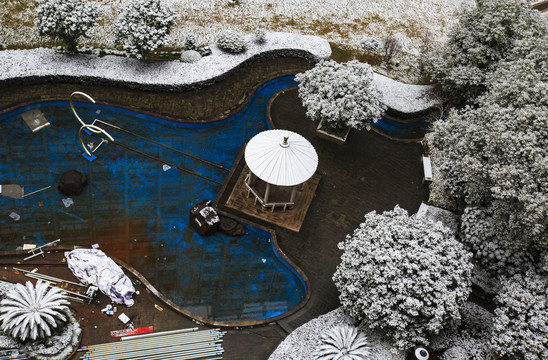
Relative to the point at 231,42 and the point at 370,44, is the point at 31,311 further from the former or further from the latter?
the point at 370,44

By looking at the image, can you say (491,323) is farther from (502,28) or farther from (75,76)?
(75,76)

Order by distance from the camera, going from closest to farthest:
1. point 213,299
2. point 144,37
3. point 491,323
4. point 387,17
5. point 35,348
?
point 35,348 → point 491,323 → point 213,299 → point 144,37 → point 387,17

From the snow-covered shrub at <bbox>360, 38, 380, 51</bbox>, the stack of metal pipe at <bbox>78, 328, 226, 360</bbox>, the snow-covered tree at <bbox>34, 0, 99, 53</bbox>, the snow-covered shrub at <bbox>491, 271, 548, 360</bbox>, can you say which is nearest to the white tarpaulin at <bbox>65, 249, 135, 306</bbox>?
the stack of metal pipe at <bbox>78, 328, 226, 360</bbox>

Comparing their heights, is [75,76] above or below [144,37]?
below

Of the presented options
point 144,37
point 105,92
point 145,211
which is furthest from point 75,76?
point 145,211

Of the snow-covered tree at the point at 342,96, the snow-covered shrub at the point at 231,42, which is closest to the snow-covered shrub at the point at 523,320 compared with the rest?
the snow-covered tree at the point at 342,96

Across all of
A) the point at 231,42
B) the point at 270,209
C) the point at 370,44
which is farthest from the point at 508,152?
the point at 231,42

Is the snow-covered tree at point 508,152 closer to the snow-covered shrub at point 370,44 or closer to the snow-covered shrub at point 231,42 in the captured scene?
the snow-covered shrub at point 370,44
